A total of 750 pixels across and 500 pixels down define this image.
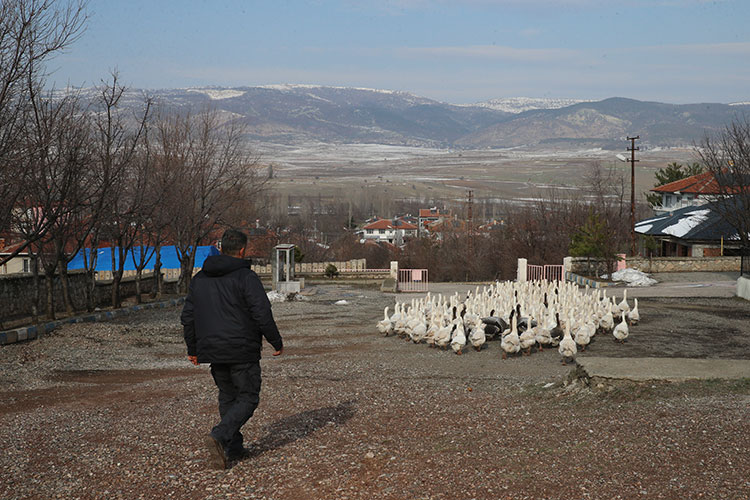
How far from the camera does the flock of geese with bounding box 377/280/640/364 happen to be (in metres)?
15.1

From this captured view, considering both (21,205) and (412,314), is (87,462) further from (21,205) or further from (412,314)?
(21,205)

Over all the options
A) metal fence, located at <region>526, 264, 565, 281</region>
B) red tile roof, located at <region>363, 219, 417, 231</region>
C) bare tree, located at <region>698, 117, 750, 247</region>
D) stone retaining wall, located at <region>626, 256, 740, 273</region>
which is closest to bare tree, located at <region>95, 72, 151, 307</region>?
metal fence, located at <region>526, 264, 565, 281</region>

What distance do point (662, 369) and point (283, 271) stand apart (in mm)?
23234

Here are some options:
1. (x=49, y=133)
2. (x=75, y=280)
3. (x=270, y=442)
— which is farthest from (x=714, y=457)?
(x=75, y=280)

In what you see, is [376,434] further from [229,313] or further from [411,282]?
[411,282]

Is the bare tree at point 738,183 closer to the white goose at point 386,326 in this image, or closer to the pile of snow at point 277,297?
the white goose at point 386,326

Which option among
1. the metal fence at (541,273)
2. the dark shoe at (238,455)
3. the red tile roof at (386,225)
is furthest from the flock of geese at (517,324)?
the red tile roof at (386,225)

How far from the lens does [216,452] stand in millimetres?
6609

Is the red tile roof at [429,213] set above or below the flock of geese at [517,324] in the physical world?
above

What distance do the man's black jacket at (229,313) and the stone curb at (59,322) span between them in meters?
10.4

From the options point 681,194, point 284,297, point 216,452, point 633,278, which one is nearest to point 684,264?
point 633,278

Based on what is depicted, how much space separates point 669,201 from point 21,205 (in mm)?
55554

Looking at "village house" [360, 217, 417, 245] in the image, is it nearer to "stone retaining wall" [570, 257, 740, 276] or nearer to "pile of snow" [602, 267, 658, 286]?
"stone retaining wall" [570, 257, 740, 276]

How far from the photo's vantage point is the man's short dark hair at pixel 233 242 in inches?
272
